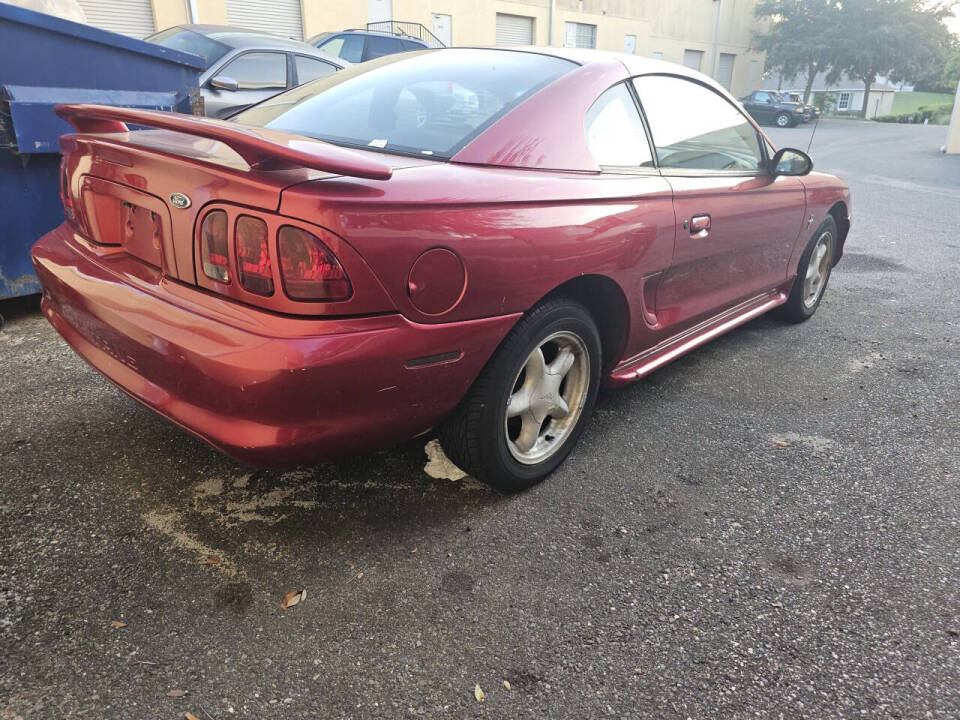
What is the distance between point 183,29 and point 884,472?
25.9 ft

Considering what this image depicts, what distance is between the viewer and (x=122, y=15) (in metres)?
14.7

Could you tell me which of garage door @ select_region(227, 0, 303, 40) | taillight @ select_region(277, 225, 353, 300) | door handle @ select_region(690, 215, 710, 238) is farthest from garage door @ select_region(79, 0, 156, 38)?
taillight @ select_region(277, 225, 353, 300)

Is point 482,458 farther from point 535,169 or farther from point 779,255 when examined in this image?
point 779,255

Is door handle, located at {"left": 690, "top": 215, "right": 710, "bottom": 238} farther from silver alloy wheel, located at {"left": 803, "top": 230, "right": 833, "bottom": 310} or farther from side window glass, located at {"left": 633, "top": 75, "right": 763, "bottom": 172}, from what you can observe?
silver alloy wheel, located at {"left": 803, "top": 230, "right": 833, "bottom": 310}

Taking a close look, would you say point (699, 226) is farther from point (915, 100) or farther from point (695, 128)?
point (915, 100)

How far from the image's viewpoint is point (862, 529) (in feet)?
7.48

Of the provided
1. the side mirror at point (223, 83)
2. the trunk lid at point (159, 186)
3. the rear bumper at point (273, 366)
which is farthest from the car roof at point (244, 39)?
the rear bumper at point (273, 366)

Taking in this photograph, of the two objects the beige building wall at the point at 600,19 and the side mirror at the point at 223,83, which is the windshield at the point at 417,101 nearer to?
the side mirror at the point at 223,83

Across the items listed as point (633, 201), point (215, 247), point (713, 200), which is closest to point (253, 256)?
point (215, 247)

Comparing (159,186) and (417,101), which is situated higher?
(417,101)

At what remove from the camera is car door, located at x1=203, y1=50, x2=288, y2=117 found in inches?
257

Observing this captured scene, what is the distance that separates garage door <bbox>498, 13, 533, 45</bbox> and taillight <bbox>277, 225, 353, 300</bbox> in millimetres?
25338

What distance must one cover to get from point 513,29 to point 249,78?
2064 centimetres

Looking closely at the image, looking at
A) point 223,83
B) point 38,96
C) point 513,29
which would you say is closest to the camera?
point 38,96
